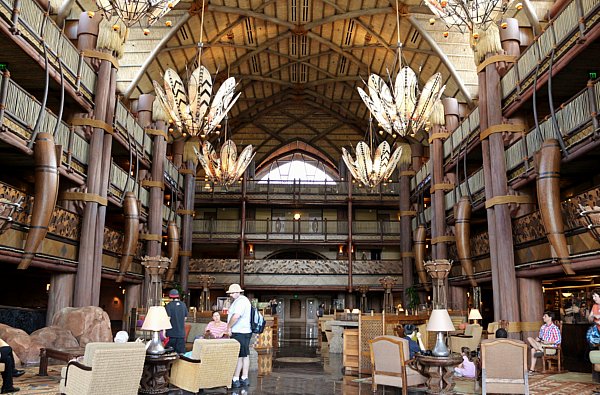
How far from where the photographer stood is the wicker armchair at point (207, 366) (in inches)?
275

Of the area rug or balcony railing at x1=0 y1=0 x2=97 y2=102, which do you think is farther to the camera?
balcony railing at x1=0 y1=0 x2=97 y2=102

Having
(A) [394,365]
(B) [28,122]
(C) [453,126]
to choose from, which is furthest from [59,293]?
(C) [453,126]

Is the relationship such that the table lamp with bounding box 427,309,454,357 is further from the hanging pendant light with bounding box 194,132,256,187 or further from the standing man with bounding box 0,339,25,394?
the hanging pendant light with bounding box 194,132,256,187

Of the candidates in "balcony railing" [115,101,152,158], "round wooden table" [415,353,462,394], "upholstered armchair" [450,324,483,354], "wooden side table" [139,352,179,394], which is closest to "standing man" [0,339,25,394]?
"wooden side table" [139,352,179,394]

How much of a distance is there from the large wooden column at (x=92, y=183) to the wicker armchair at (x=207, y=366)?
25.9 feet

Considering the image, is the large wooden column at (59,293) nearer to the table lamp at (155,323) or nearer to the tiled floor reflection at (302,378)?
the tiled floor reflection at (302,378)

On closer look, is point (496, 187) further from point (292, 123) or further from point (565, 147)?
point (292, 123)

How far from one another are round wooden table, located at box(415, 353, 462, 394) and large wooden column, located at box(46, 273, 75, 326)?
1038 cm

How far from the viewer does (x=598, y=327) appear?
8516 mm

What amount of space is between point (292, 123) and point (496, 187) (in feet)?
70.3

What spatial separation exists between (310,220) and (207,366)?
23603 mm

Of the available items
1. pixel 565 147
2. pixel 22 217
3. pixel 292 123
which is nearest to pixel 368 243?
pixel 292 123

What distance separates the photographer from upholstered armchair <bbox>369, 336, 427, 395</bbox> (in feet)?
24.0

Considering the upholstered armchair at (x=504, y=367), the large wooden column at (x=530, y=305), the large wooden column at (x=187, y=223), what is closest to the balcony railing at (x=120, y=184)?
the large wooden column at (x=187, y=223)
